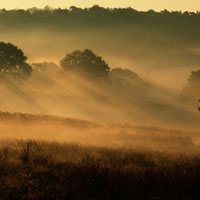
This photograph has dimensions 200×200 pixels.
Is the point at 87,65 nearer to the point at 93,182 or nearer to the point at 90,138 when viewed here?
the point at 90,138

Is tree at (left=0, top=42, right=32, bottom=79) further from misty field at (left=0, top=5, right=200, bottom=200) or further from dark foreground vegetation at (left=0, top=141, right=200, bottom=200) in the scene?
dark foreground vegetation at (left=0, top=141, right=200, bottom=200)

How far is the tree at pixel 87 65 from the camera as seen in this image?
84625mm

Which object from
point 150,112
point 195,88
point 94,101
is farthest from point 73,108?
point 195,88

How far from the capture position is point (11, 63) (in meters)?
76.1

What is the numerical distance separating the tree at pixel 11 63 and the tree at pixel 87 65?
12575 millimetres

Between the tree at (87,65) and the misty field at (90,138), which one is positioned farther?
the tree at (87,65)

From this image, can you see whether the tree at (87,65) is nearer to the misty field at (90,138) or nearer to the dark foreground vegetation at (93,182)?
the misty field at (90,138)

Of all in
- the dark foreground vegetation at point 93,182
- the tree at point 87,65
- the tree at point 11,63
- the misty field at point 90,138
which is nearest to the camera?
the dark foreground vegetation at point 93,182

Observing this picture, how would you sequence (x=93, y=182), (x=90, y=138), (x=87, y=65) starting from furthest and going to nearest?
(x=87, y=65), (x=90, y=138), (x=93, y=182)

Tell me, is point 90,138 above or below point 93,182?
above

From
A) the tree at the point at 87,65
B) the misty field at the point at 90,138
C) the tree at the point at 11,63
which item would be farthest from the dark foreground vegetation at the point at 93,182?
the tree at the point at 87,65

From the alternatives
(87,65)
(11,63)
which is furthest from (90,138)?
(87,65)

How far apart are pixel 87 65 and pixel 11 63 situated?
1614cm

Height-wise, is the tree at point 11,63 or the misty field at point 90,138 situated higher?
the tree at point 11,63
